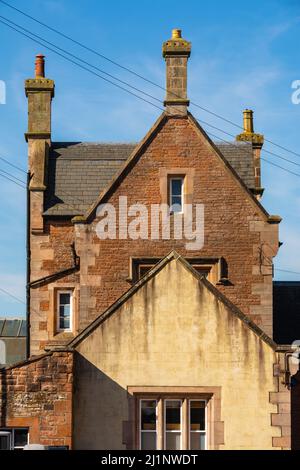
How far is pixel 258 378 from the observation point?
2955 centimetres

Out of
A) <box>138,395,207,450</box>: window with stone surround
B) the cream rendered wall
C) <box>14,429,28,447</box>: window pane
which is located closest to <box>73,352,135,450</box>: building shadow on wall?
the cream rendered wall

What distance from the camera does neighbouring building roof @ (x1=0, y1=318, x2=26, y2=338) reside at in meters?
56.0

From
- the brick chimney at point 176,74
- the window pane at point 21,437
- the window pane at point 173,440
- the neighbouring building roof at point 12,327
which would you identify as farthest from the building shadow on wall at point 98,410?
the neighbouring building roof at point 12,327

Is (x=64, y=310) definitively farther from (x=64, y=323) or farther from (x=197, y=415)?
(x=197, y=415)

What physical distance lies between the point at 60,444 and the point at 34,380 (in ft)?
5.08

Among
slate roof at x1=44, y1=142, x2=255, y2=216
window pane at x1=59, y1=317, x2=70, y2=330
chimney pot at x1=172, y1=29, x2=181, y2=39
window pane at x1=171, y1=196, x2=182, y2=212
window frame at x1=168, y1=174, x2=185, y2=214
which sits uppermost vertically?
chimney pot at x1=172, y1=29, x2=181, y2=39

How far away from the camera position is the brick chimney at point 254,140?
43.7 meters

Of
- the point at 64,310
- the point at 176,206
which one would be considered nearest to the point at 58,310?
the point at 64,310

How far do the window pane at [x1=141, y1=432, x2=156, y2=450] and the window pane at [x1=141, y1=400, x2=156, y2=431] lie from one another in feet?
0.41

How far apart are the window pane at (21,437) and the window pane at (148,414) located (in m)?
2.67

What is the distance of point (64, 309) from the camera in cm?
4338

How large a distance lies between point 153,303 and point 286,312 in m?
14.7

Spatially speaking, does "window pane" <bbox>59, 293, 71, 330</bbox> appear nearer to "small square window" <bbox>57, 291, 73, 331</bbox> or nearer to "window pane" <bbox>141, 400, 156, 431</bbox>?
"small square window" <bbox>57, 291, 73, 331</bbox>
